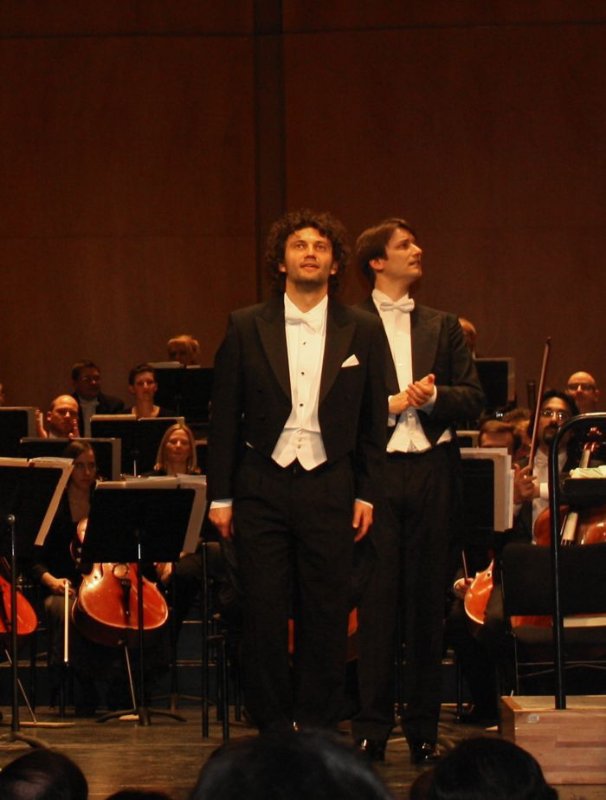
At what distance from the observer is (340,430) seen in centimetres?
386

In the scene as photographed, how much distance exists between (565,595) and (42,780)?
126 inches

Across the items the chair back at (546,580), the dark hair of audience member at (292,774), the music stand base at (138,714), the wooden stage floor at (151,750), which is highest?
the dark hair of audience member at (292,774)

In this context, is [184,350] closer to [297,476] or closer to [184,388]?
[184,388]

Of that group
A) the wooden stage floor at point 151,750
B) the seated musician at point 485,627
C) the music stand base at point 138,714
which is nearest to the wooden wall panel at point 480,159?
the seated musician at point 485,627

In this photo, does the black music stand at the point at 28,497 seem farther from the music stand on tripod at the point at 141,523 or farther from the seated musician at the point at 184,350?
the seated musician at the point at 184,350

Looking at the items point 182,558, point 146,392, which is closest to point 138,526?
point 182,558

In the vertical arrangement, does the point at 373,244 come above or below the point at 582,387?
above

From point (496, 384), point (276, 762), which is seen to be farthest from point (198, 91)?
point (276, 762)

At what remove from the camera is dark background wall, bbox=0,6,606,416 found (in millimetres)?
10594

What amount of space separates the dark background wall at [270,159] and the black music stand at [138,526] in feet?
17.0

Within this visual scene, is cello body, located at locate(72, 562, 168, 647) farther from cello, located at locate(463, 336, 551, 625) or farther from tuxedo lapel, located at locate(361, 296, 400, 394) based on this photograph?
tuxedo lapel, located at locate(361, 296, 400, 394)

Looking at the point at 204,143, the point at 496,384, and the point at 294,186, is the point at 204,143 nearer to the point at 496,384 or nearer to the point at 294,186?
the point at 294,186

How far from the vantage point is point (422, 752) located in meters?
4.02

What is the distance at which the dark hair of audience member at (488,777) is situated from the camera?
59.8 inches
